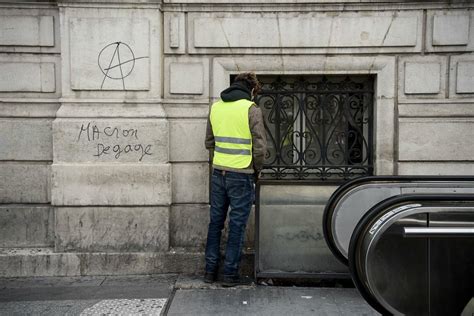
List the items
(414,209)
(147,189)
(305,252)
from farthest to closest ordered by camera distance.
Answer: (147,189) < (305,252) < (414,209)

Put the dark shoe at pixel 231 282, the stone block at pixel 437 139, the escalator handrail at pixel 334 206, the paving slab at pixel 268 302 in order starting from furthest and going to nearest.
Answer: the stone block at pixel 437 139, the dark shoe at pixel 231 282, the escalator handrail at pixel 334 206, the paving slab at pixel 268 302

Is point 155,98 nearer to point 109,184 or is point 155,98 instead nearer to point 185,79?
point 185,79

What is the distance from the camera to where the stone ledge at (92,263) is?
5852 mm

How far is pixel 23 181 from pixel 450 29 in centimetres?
A: 504

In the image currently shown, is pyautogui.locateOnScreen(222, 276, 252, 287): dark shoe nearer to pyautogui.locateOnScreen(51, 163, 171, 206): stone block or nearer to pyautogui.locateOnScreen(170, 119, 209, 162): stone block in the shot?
pyautogui.locateOnScreen(51, 163, 171, 206): stone block

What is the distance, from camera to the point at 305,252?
5.52 meters

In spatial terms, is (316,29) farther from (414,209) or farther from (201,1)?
(414,209)

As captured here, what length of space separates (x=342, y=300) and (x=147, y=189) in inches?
92.8

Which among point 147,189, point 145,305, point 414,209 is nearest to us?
point 414,209

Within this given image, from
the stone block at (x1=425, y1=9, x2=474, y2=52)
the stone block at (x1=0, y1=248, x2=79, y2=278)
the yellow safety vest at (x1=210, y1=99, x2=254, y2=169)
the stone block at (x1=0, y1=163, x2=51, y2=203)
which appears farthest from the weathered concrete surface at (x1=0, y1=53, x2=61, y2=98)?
the stone block at (x1=425, y1=9, x2=474, y2=52)

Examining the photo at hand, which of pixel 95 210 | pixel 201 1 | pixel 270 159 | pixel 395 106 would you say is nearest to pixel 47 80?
pixel 95 210

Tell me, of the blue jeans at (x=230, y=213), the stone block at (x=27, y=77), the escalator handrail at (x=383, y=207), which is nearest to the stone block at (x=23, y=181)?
the stone block at (x=27, y=77)

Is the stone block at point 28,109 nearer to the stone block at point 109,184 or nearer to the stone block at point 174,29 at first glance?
the stone block at point 109,184

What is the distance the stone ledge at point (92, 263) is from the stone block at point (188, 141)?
42.4 inches
